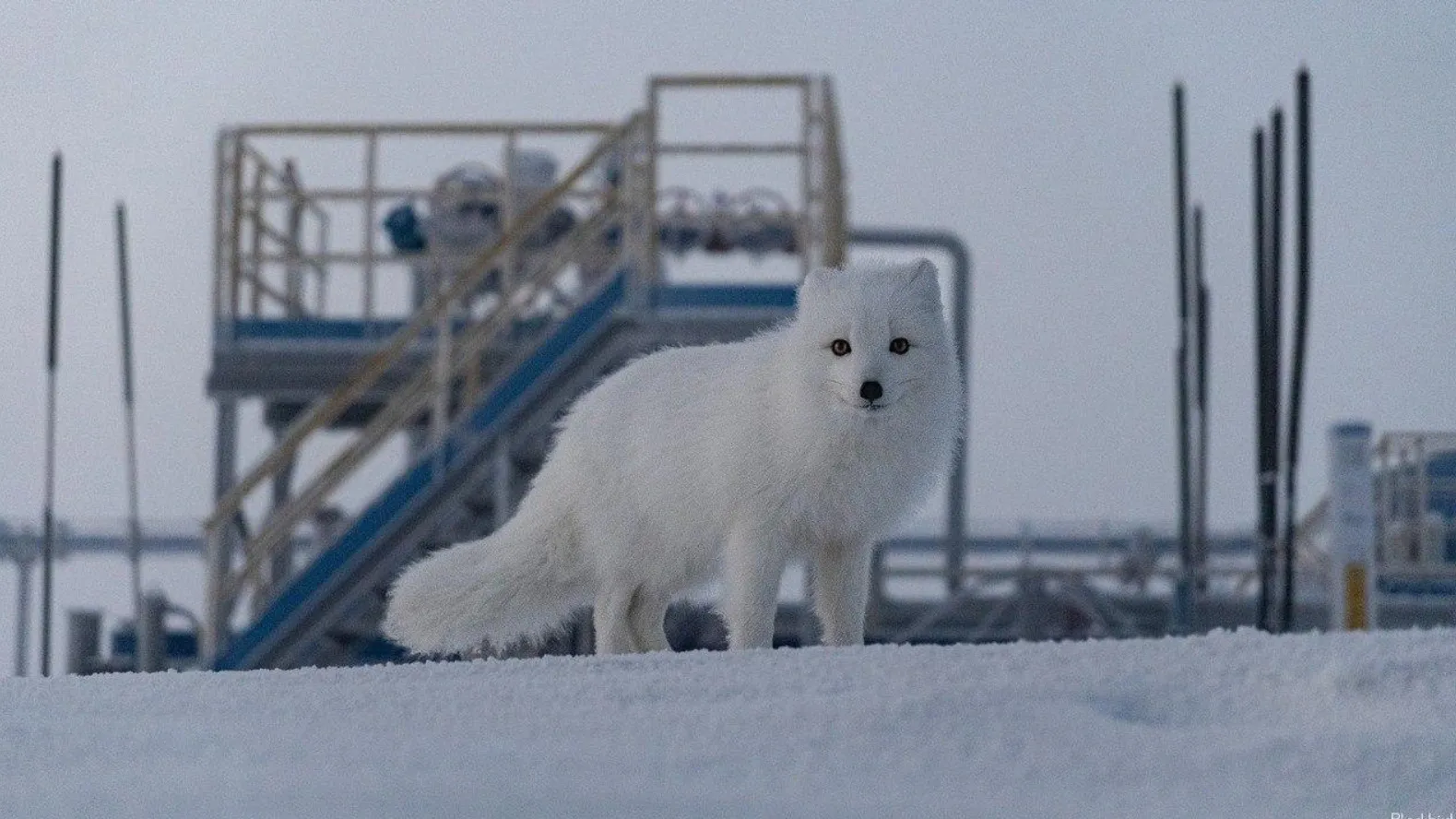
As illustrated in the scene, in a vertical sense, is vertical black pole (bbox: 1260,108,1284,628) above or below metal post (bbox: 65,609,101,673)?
above

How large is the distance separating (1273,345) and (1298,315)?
106cm

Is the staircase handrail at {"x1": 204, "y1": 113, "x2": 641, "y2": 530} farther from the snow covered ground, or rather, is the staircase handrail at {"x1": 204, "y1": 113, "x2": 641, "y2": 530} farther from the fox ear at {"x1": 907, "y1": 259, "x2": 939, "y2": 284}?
the snow covered ground

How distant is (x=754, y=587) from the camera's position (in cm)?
496

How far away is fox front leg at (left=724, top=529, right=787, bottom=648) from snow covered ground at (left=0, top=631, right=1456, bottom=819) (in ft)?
3.64

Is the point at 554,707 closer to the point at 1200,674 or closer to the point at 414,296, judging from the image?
the point at 1200,674

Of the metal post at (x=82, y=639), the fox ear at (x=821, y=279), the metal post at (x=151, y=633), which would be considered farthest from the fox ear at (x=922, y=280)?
the metal post at (x=82, y=639)

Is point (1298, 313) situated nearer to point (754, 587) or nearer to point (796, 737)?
point (754, 587)

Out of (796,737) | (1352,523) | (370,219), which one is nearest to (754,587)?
(796,737)

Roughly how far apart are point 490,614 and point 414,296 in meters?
8.84

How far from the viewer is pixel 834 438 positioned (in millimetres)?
4852

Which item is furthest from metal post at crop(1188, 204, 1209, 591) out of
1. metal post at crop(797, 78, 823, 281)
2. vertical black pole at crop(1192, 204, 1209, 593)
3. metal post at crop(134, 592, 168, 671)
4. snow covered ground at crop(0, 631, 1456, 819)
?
snow covered ground at crop(0, 631, 1456, 819)

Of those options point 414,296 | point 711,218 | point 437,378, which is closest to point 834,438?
→ point 437,378

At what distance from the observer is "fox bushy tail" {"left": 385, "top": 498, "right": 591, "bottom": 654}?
5406 mm

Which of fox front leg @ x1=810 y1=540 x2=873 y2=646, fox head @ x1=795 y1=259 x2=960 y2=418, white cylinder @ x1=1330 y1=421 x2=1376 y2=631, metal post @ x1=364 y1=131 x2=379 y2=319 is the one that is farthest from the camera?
metal post @ x1=364 y1=131 x2=379 y2=319
